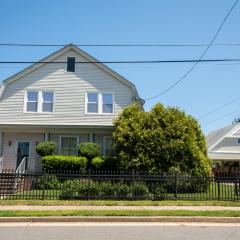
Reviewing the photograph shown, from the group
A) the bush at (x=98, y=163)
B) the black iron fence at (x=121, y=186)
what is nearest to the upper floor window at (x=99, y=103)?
the bush at (x=98, y=163)

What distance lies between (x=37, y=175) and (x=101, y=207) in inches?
148

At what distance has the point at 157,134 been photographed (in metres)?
21.4

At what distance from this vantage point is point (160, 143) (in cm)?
2133

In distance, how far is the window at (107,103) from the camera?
86.0 ft

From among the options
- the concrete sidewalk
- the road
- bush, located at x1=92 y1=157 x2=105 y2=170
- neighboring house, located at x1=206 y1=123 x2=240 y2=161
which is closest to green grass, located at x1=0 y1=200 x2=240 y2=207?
the concrete sidewalk

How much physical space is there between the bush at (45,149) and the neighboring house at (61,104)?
5.62ft

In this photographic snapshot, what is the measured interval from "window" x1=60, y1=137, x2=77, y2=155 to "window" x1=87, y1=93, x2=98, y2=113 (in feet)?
6.82

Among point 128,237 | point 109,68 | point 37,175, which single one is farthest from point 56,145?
point 128,237

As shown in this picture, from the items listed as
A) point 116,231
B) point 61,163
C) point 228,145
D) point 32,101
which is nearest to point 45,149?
point 61,163

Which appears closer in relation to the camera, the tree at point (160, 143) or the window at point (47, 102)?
the tree at point (160, 143)

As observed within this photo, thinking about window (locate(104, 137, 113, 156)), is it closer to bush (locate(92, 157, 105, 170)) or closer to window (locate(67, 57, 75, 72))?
bush (locate(92, 157, 105, 170))

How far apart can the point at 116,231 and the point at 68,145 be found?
15.7 meters

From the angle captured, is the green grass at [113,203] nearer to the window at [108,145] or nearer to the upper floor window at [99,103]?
the window at [108,145]

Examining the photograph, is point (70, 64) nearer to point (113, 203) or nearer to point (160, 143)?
point (160, 143)
